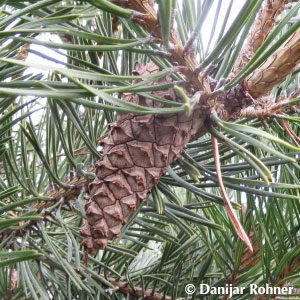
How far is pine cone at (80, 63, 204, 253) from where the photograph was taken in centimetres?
40

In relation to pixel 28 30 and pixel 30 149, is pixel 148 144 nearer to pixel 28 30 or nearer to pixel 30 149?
pixel 28 30

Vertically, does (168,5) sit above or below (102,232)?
above

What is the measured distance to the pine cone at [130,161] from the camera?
0.40 meters

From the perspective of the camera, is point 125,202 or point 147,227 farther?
point 147,227

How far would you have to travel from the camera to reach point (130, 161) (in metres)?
0.40

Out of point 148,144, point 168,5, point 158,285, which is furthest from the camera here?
point 158,285

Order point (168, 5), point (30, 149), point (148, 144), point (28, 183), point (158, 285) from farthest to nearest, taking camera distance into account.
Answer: point (30, 149)
point (158, 285)
point (28, 183)
point (148, 144)
point (168, 5)

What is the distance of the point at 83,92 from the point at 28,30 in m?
0.06

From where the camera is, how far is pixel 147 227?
0.58 m

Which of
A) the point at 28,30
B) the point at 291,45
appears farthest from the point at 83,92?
the point at 291,45

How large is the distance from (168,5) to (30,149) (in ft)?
2.05

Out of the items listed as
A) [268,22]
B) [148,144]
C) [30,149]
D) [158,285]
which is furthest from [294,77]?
[30,149]

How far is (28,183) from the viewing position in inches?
21.0

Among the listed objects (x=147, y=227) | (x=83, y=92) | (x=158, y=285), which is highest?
(x=83, y=92)
